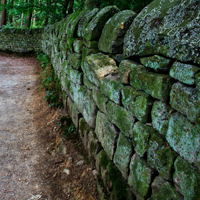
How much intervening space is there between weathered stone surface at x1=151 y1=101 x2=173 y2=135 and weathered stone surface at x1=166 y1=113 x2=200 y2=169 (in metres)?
0.06

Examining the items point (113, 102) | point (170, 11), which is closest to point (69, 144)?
point (113, 102)

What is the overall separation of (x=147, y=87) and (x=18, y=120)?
4.06 m

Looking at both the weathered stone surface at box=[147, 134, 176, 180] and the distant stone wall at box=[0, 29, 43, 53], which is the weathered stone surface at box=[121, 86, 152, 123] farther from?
the distant stone wall at box=[0, 29, 43, 53]

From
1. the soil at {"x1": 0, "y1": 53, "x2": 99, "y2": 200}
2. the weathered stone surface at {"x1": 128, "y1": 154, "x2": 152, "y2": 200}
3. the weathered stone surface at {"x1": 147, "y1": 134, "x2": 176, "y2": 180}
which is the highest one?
the weathered stone surface at {"x1": 147, "y1": 134, "x2": 176, "y2": 180}

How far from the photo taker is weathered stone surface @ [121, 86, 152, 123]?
1.75 m

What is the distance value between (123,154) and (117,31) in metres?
1.44

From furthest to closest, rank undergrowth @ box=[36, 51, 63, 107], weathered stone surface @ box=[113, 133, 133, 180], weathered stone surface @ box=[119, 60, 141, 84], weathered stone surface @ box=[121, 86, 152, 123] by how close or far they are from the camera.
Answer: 1. undergrowth @ box=[36, 51, 63, 107]
2. weathered stone surface @ box=[113, 133, 133, 180]
3. weathered stone surface @ box=[119, 60, 141, 84]
4. weathered stone surface @ box=[121, 86, 152, 123]

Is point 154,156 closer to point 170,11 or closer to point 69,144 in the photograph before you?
point 170,11

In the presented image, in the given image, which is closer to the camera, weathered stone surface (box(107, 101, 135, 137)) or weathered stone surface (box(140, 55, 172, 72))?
weathered stone surface (box(140, 55, 172, 72))

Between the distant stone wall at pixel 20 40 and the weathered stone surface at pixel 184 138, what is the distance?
13.4 metres

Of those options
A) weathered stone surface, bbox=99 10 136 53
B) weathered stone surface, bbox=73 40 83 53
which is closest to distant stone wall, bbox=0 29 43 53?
weathered stone surface, bbox=73 40 83 53

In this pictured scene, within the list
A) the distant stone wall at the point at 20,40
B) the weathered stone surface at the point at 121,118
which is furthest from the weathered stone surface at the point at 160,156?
the distant stone wall at the point at 20,40

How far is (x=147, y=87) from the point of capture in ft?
5.59

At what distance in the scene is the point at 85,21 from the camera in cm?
344
